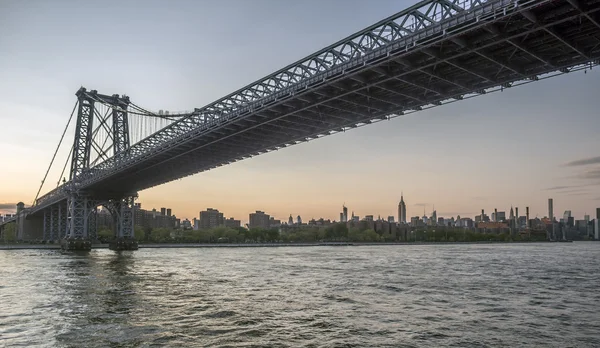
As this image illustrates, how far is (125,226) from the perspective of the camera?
3752 inches

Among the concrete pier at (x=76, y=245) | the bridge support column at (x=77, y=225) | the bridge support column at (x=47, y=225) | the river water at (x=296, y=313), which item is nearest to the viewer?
the river water at (x=296, y=313)

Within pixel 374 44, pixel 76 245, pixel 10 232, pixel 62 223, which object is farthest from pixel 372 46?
pixel 10 232

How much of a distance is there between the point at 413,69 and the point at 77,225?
236 ft

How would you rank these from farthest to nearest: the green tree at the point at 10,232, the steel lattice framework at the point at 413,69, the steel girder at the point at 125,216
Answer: the green tree at the point at 10,232, the steel girder at the point at 125,216, the steel lattice framework at the point at 413,69

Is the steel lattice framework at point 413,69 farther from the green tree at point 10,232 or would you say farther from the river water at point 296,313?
the green tree at point 10,232

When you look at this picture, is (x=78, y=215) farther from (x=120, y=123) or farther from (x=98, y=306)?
(x=98, y=306)

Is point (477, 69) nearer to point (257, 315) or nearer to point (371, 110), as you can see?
point (371, 110)

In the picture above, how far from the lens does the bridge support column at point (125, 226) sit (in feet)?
305

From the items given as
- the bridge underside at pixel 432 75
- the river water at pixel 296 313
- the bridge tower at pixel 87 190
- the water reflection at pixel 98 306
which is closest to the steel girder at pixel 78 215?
the bridge tower at pixel 87 190

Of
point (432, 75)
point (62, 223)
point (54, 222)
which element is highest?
point (432, 75)

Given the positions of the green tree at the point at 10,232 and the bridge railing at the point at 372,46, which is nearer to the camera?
the bridge railing at the point at 372,46

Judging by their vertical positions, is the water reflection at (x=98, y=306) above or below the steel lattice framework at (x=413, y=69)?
below

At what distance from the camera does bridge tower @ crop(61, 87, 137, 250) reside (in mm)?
85500

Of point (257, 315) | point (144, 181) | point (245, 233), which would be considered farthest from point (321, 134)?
point (245, 233)
